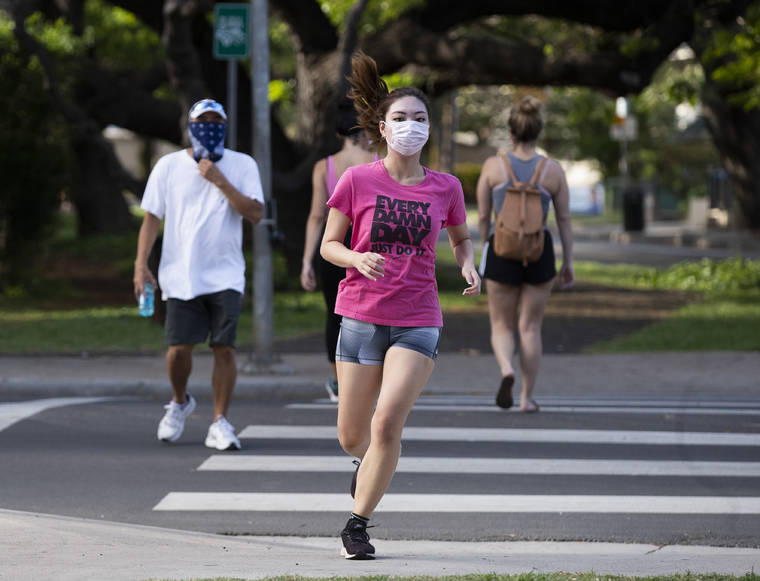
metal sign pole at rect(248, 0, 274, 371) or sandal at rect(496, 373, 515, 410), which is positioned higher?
metal sign pole at rect(248, 0, 274, 371)

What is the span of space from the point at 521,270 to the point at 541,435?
1.09 metres

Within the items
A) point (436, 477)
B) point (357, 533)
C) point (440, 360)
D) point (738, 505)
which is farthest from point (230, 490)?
point (440, 360)

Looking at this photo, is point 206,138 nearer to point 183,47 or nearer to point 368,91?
point 368,91

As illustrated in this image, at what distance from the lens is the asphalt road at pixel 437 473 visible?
6398 mm

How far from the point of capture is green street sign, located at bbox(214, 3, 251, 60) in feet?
38.4

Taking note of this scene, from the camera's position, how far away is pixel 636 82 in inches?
774

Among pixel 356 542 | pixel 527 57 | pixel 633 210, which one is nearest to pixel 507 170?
pixel 356 542

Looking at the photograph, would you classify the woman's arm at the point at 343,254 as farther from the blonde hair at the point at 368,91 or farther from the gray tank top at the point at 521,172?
the gray tank top at the point at 521,172

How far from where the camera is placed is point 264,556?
5227 mm

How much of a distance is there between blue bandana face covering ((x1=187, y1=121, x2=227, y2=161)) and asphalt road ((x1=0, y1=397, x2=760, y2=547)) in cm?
180

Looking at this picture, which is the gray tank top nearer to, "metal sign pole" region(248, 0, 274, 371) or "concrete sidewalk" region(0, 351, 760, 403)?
"concrete sidewalk" region(0, 351, 760, 403)

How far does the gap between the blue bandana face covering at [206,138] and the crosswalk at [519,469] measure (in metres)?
1.80

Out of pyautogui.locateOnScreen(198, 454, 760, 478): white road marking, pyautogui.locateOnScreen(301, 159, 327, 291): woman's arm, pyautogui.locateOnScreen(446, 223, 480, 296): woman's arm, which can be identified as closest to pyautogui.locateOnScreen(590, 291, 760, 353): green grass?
pyautogui.locateOnScreen(301, 159, 327, 291): woman's arm

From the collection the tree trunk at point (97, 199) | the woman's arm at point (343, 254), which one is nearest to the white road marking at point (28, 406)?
the woman's arm at point (343, 254)
